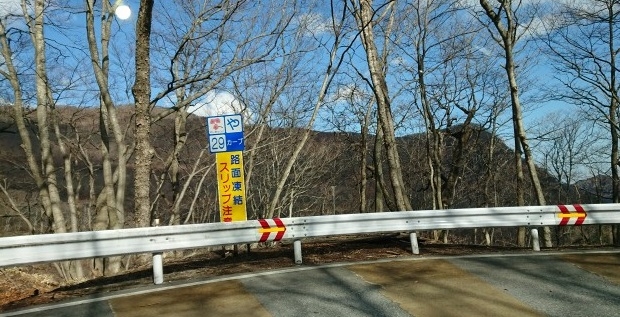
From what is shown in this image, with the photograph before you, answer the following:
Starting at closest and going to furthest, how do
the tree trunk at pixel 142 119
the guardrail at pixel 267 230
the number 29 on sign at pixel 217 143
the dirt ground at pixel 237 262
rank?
the guardrail at pixel 267 230 < the dirt ground at pixel 237 262 < the number 29 on sign at pixel 217 143 < the tree trunk at pixel 142 119

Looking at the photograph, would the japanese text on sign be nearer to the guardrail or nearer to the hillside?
the guardrail

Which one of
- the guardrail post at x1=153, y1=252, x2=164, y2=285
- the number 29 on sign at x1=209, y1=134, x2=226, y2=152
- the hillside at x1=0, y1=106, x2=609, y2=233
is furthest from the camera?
the hillside at x1=0, y1=106, x2=609, y2=233

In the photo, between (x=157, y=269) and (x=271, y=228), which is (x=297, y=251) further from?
(x=157, y=269)

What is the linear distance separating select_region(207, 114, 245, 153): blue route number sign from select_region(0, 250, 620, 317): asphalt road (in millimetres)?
2398

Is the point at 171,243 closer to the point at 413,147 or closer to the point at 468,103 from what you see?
the point at 468,103

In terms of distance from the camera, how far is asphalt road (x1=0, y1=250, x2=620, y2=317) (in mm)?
5043

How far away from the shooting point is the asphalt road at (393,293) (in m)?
5.04

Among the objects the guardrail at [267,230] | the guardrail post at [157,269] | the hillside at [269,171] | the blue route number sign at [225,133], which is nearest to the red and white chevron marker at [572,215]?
the guardrail at [267,230]

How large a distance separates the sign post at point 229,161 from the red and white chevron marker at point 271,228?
102 cm

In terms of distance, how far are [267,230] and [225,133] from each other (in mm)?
1971

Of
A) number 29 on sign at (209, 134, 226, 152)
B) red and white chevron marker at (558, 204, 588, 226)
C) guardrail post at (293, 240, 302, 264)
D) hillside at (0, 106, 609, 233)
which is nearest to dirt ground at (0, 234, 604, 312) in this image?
guardrail post at (293, 240, 302, 264)

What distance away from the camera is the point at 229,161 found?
812 centimetres

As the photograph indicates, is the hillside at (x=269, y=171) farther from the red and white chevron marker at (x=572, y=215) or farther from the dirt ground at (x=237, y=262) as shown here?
the red and white chevron marker at (x=572, y=215)

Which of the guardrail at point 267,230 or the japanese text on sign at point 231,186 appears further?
the japanese text on sign at point 231,186
